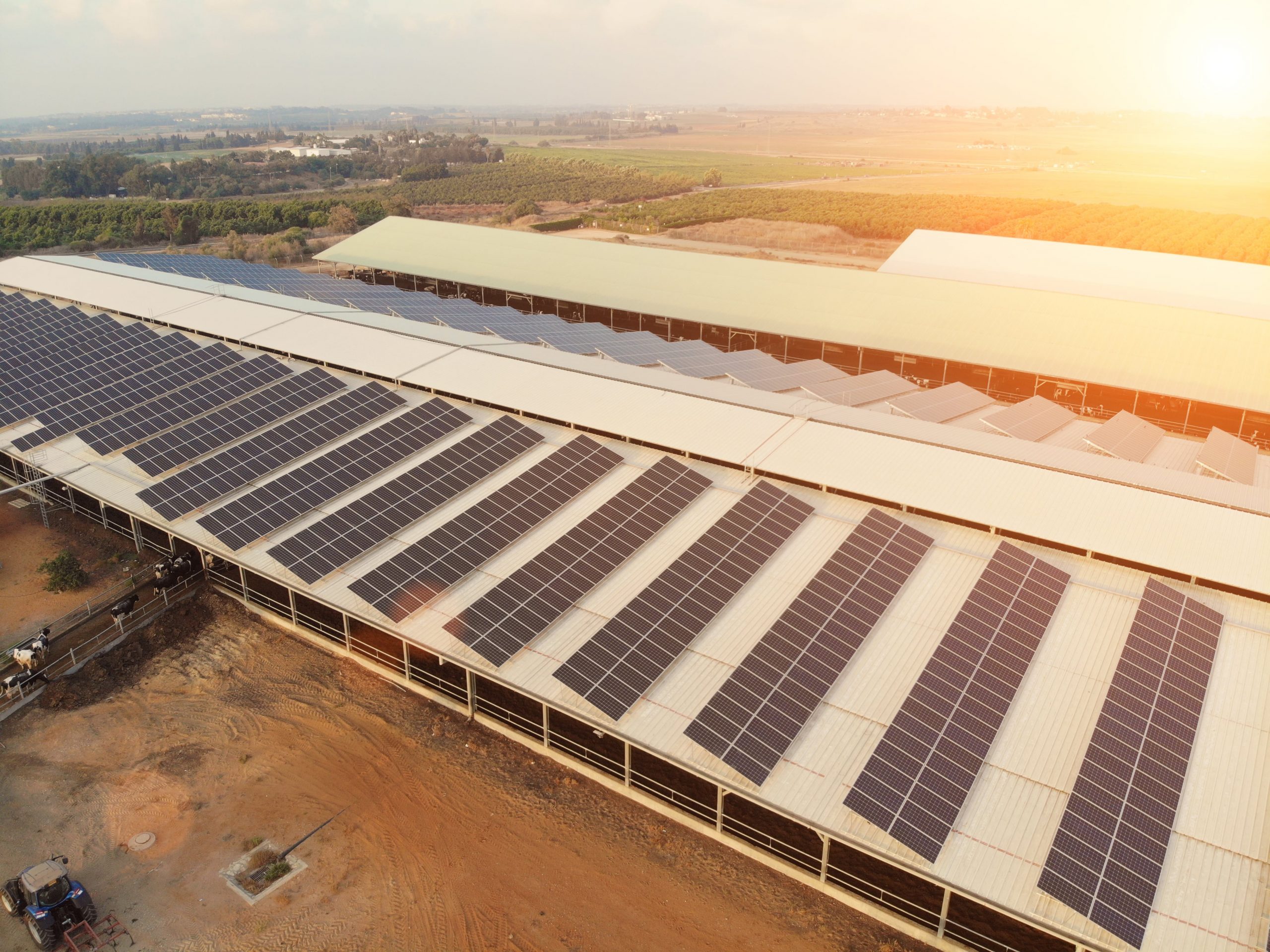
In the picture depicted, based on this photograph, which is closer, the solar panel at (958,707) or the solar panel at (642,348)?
the solar panel at (958,707)

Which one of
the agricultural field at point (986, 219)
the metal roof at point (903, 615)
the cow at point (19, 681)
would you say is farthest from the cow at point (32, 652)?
the agricultural field at point (986, 219)

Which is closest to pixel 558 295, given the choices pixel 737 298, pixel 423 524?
pixel 737 298

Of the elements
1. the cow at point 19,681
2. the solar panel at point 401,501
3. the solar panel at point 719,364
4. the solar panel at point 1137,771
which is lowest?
the cow at point 19,681

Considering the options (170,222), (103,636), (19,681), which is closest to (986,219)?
(170,222)

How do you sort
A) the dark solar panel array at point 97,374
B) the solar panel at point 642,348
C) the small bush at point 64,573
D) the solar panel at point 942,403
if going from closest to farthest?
1. the small bush at point 64,573
2. the solar panel at point 942,403
3. the dark solar panel array at point 97,374
4. the solar panel at point 642,348

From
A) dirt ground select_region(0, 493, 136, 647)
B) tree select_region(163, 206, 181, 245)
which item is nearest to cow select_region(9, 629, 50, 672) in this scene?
dirt ground select_region(0, 493, 136, 647)

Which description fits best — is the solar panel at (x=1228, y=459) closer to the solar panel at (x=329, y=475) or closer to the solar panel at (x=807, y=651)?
the solar panel at (x=807, y=651)

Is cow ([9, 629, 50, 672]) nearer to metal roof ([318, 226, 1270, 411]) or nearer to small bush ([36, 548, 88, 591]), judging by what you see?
small bush ([36, 548, 88, 591])
